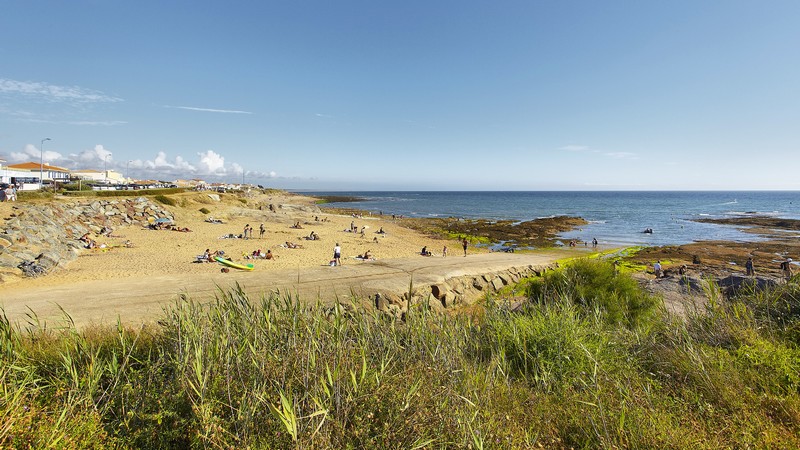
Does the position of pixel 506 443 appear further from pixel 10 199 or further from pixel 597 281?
pixel 10 199

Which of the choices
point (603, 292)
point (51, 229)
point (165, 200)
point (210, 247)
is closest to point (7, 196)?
point (165, 200)

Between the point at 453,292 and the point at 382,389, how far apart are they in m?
11.7

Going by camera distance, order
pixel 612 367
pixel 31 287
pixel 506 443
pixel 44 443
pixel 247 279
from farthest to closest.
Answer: pixel 247 279 → pixel 31 287 → pixel 612 367 → pixel 506 443 → pixel 44 443

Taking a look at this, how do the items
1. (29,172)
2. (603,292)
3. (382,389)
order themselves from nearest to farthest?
(382,389) < (603,292) < (29,172)

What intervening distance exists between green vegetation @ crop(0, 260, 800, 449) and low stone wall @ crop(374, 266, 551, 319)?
5.96 meters

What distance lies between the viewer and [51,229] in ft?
64.7

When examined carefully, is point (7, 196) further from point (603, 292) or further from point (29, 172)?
point (603, 292)

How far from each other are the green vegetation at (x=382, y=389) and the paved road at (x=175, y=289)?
311cm

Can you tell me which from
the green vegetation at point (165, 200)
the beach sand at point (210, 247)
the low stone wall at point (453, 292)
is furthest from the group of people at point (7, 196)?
the low stone wall at point (453, 292)

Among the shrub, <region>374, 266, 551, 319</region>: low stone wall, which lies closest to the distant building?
<region>374, 266, 551, 319</region>: low stone wall

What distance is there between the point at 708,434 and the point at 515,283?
15.1 m

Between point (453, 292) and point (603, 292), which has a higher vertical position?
point (603, 292)

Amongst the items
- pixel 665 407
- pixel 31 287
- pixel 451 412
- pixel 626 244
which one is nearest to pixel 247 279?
pixel 31 287

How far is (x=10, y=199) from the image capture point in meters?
28.3
